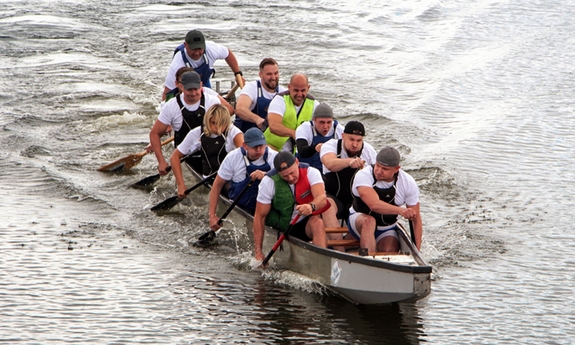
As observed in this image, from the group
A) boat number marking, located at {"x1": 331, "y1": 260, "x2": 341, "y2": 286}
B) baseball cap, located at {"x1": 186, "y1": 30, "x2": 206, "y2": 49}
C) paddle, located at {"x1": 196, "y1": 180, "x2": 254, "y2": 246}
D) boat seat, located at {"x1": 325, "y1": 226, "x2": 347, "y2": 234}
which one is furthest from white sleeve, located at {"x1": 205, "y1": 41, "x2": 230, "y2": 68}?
boat number marking, located at {"x1": 331, "y1": 260, "x2": 341, "y2": 286}

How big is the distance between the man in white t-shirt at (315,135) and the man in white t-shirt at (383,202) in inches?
49.9

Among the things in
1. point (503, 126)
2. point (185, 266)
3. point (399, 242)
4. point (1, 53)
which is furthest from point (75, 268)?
point (1, 53)

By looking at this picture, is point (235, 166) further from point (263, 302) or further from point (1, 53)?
point (1, 53)

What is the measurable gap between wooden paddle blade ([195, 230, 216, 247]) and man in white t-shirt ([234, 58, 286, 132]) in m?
2.01

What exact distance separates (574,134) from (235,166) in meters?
9.12

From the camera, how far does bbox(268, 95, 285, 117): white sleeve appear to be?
39.5 ft

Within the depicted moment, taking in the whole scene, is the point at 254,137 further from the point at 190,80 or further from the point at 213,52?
the point at 213,52

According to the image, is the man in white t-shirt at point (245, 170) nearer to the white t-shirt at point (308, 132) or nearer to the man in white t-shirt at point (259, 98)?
the white t-shirt at point (308, 132)

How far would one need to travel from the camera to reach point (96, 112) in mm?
18781

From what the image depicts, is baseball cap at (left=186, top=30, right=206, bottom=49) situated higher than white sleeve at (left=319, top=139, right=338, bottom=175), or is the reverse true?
baseball cap at (left=186, top=30, right=206, bottom=49)

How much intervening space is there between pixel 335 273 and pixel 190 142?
349cm

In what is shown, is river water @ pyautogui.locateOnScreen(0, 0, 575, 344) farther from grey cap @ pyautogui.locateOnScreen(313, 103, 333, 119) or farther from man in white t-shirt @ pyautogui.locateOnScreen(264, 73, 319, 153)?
grey cap @ pyautogui.locateOnScreen(313, 103, 333, 119)

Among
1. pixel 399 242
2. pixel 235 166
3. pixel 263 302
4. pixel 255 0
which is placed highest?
pixel 255 0

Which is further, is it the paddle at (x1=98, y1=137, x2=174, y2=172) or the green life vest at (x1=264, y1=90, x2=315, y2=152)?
the paddle at (x1=98, y1=137, x2=174, y2=172)
